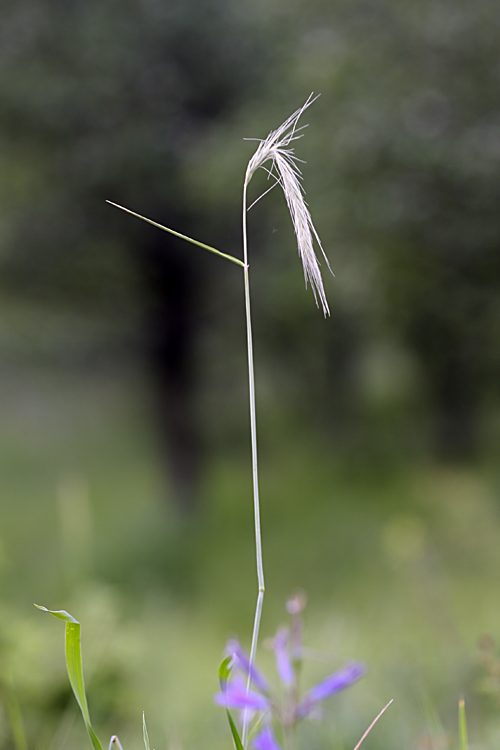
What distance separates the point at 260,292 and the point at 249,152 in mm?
999

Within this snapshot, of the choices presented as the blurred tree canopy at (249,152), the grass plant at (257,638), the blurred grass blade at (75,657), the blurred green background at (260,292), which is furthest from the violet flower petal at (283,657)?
the blurred tree canopy at (249,152)

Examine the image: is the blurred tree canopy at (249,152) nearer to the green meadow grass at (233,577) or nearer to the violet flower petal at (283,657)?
the green meadow grass at (233,577)

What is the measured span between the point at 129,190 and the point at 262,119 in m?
0.73

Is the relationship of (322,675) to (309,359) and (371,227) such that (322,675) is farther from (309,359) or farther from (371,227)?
(309,359)

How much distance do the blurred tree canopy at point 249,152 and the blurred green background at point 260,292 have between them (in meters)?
0.01

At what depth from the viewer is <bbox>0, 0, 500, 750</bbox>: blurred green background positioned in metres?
2.32

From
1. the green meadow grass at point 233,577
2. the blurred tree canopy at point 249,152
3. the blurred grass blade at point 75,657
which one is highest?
the blurred tree canopy at point 249,152

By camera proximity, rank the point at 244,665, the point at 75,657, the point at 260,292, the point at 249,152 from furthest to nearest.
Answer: the point at 260,292 → the point at 249,152 → the point at 244,665 → the point at 75,657

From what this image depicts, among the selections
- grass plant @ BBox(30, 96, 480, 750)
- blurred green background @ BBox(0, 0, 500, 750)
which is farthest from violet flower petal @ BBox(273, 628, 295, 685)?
blurred green background @ BBox(0, 0, 500, 750)

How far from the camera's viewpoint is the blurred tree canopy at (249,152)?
245 centimetres

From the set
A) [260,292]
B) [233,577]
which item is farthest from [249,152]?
[233,577]

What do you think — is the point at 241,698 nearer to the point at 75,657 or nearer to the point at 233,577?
the point at 75,657

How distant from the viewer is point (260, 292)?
3.47 m

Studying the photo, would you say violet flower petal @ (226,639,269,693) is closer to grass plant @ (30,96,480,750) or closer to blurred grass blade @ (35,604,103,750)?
grass plant @ (30,96,480,750)
